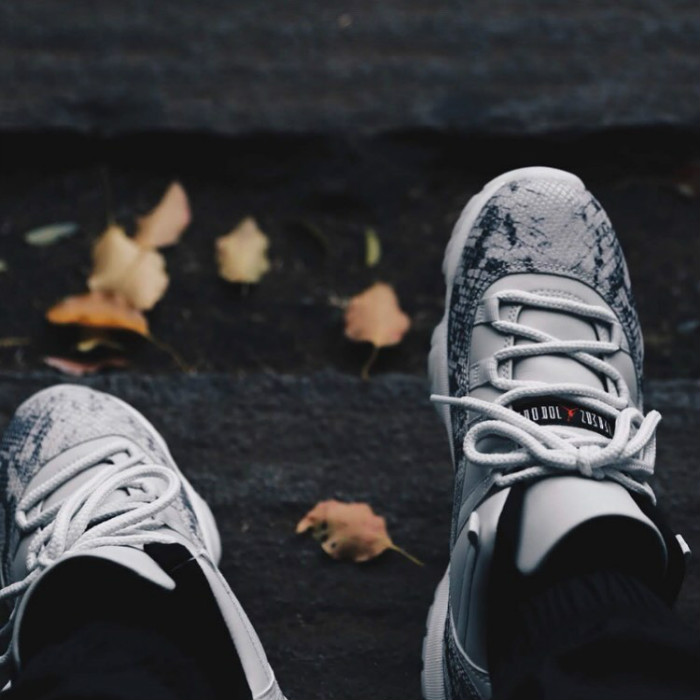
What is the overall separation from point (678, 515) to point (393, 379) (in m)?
0.46

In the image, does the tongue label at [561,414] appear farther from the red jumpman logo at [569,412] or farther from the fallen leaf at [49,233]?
the fallen leaf at [49,233]

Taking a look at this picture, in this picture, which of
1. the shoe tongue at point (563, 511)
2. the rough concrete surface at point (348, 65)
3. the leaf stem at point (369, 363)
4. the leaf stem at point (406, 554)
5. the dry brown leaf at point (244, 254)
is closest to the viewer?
the shoe tongue at point (563, 511)

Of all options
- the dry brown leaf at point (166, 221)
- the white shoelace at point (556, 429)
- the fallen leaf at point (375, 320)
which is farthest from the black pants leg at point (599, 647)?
the dry brown leaf at point (166, 221)

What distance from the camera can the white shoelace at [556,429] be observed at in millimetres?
1042

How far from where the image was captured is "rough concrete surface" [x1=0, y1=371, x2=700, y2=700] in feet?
4.16

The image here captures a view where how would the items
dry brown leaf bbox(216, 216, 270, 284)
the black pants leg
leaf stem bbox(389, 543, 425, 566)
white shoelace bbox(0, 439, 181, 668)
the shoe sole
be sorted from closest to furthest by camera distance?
the black pants leg → white shoelace bbox(0, 439, 181, 668) → the shoe sole → leaf stem bbox(389, 543, 425, 566) → dry brown leaf bbox(216, 216, 270, 284)

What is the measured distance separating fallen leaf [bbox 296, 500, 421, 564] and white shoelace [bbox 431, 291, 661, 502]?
0.25 metres

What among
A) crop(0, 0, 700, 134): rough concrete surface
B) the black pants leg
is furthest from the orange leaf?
the black pants leg

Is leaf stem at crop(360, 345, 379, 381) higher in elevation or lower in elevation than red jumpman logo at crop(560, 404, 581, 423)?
higher

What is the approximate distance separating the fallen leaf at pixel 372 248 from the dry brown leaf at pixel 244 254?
0.56 feet

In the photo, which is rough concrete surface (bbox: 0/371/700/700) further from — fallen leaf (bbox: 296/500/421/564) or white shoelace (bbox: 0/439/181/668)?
white shoelace (bbox: 0/439/181/668)

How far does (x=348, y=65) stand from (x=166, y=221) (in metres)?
0.51

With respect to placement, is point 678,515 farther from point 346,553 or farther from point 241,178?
point 241,178

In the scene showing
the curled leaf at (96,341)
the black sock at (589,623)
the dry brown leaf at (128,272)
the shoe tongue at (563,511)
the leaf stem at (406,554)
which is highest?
the dry brown leaf at (128,272)
